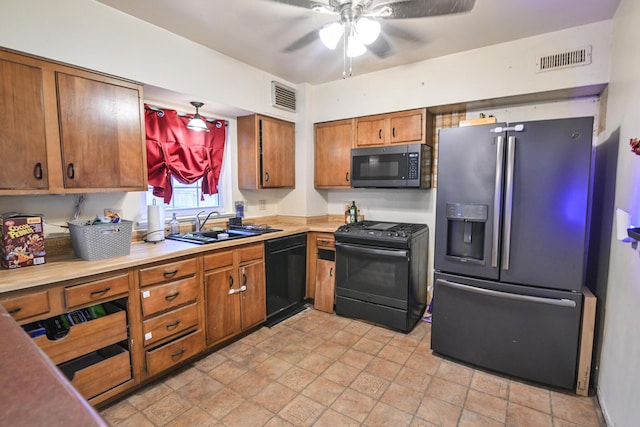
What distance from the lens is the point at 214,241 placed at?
2.55m

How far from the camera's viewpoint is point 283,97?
11.5 feet

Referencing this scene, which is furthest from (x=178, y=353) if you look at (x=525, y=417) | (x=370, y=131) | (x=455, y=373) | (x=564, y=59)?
(x=564, y=59)

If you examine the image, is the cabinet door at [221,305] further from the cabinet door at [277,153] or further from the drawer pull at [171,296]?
the cabinet door at [277,153]

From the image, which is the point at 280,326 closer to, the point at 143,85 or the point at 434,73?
the point at 143,85

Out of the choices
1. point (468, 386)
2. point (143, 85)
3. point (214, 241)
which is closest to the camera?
point (468, 386)

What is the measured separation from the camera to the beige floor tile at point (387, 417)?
A: 5.98 feet

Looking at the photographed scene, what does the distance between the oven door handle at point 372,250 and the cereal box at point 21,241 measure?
2.28 m

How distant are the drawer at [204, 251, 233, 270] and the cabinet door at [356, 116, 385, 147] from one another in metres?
1.84

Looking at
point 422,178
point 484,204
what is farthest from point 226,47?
point 484,204

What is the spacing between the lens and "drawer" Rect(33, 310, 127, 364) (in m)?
1.68

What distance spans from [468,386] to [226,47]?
3265 mm

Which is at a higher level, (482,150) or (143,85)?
(143,85)

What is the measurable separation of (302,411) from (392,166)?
2245 mm

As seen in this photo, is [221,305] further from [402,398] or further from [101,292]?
[402,398]
